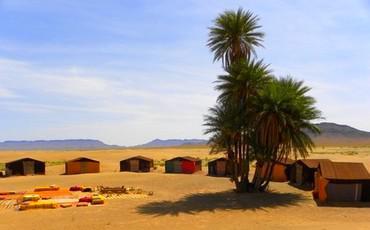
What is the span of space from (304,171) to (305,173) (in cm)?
27

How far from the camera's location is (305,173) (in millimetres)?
53625

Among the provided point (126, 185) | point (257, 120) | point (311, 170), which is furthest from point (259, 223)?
point (126, 185)

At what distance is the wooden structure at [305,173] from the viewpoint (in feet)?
173

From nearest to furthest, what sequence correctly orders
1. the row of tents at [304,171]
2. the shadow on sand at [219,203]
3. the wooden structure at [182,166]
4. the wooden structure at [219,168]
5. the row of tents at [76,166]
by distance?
the shadow on sand at [219,203]
the row of tents at [304,171]
the wooden structure at [219,168]
the row of tents at [76,166]
the wooden structure at [182,166]

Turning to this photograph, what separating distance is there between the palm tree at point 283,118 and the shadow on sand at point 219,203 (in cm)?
352

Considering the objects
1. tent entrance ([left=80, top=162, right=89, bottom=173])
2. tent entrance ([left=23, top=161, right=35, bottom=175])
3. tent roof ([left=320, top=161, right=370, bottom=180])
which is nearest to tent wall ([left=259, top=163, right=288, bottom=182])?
tent roof ([left=320, top=161, right=370, bottom=180])

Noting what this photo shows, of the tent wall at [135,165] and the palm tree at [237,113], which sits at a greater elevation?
the palm tree at [237,113]

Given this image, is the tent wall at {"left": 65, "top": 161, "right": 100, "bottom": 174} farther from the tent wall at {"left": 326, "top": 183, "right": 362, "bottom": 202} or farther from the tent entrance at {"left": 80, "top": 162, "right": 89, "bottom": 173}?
the tent wall at {"left": 326, "top": 183, "right": 362, "bottom": 202}

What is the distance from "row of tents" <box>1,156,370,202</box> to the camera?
40.0 meters

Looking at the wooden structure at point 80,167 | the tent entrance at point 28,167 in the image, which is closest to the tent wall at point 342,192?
the wooden structure at point 80,167

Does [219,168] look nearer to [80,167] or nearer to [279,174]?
[279,174]

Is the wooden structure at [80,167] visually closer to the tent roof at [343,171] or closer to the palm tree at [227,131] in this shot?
the palm tree at [227,131]

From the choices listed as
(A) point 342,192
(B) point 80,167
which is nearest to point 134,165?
(B) point 80,167

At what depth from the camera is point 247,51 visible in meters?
45.7
